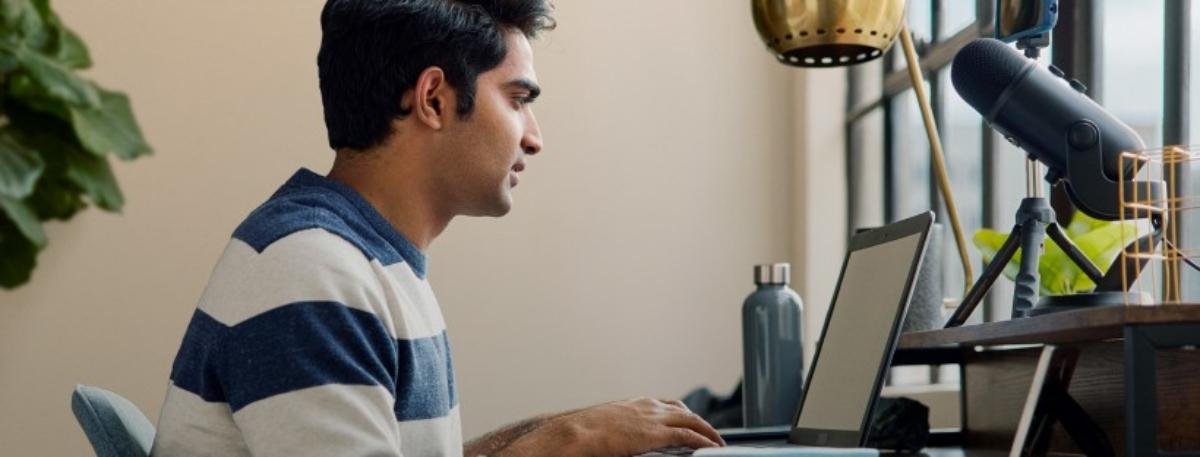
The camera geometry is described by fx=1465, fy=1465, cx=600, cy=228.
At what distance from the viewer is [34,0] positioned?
55cm

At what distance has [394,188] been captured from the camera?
1495 mm

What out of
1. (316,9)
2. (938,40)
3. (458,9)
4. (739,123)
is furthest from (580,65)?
(458,9)

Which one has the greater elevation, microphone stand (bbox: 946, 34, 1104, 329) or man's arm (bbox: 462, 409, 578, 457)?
microphone stand (bbox: 946, 34, 1104, 329)

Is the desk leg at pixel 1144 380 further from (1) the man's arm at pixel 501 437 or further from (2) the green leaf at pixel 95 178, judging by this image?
(2) the green leaf at pixel 95 178

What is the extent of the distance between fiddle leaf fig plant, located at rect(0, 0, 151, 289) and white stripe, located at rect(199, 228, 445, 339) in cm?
69

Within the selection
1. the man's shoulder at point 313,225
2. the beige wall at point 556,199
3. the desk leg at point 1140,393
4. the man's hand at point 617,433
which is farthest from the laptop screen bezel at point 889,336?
the beige wall at point 556,199

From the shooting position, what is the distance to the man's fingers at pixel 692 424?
4.66 ft

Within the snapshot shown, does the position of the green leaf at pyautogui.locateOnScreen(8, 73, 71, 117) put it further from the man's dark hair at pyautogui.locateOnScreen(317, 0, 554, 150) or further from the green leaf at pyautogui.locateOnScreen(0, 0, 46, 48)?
the man's dark hair at pyautogui.locateOnScreen(317, 0, 554, 150)

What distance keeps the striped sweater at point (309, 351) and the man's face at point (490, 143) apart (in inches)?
7.1

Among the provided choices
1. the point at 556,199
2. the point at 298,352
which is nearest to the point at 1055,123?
the point at 298,352

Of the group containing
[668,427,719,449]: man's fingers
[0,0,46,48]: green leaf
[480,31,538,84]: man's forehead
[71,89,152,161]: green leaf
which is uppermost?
[480,31,538,84]: man's forehead

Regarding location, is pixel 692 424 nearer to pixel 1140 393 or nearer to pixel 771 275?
pixel 1140 393

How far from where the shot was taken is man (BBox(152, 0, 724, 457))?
1190 millimetres

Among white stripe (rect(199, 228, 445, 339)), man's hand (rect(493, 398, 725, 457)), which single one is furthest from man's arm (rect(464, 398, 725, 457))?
white stripe (rect(199, 228, 445, 339))
